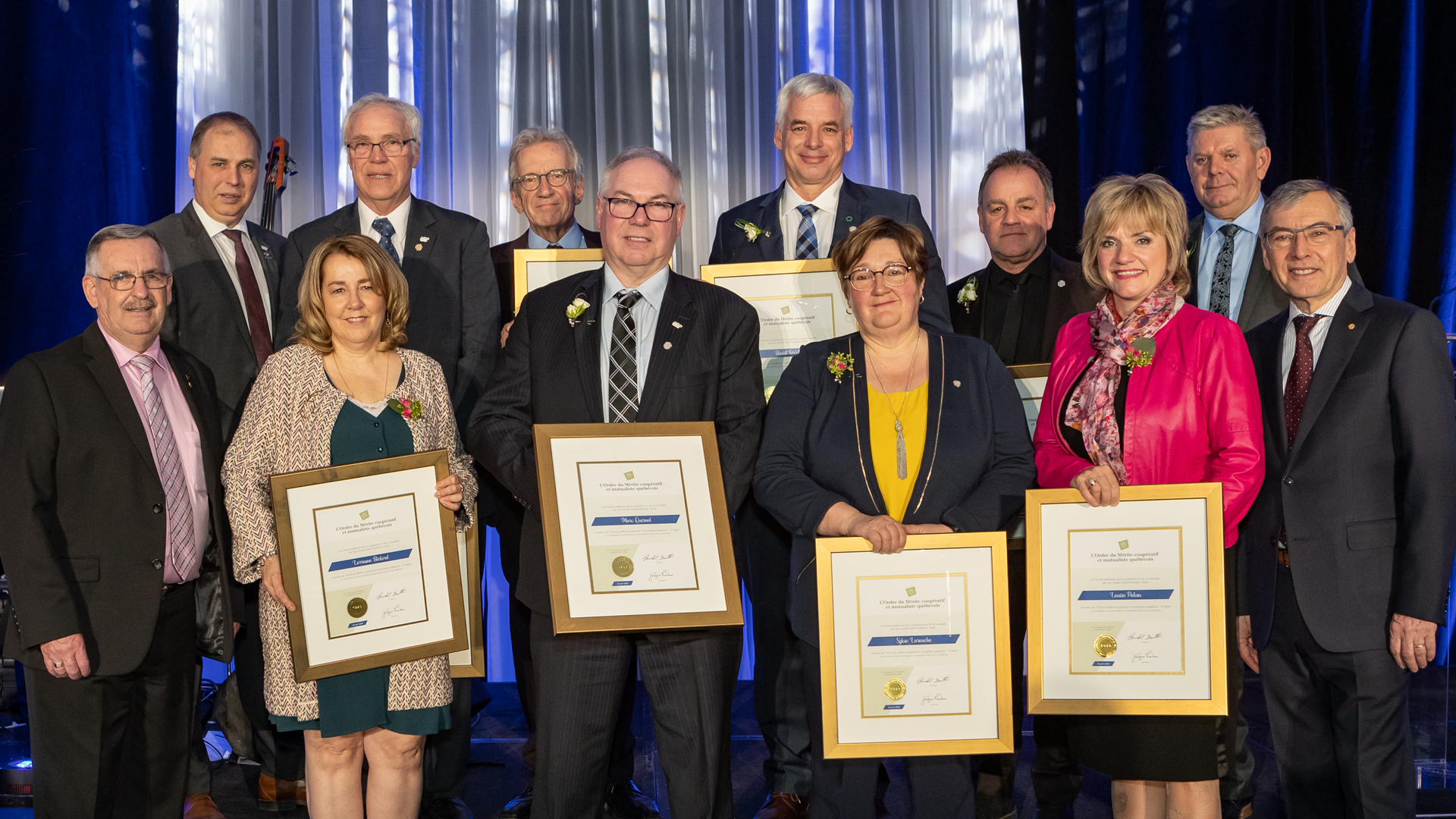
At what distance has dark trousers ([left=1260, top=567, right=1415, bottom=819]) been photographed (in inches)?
110

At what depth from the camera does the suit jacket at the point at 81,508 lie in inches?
109

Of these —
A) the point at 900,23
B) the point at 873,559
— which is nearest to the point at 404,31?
the point at 900,23

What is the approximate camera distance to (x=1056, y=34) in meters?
5.82

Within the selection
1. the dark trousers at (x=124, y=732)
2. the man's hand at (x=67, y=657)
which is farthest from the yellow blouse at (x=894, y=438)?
the man's hand at (x=67, y=657)

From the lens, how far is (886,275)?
9.07ft

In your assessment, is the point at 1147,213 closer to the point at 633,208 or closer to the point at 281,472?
the point at 633,208

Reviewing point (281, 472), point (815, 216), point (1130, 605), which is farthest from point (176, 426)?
point (1130, 605)

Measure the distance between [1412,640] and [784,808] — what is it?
72.0 inches

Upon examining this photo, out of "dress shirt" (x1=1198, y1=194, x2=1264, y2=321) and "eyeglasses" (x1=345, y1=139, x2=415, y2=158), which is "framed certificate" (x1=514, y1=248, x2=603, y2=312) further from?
"dress shirt" (x1=1198, y1=194, x2=1264, y2=321)

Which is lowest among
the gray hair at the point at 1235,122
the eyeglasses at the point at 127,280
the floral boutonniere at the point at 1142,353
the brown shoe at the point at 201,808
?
the brown shoe at the point at 201,808

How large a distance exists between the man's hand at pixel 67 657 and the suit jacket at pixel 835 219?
2.14 metres

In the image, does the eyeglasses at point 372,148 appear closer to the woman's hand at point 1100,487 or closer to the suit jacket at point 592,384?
the suit jacket at point 592,384

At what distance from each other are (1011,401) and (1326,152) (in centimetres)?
355

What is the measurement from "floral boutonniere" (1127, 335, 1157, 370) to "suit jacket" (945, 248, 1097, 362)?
805 millimetres
